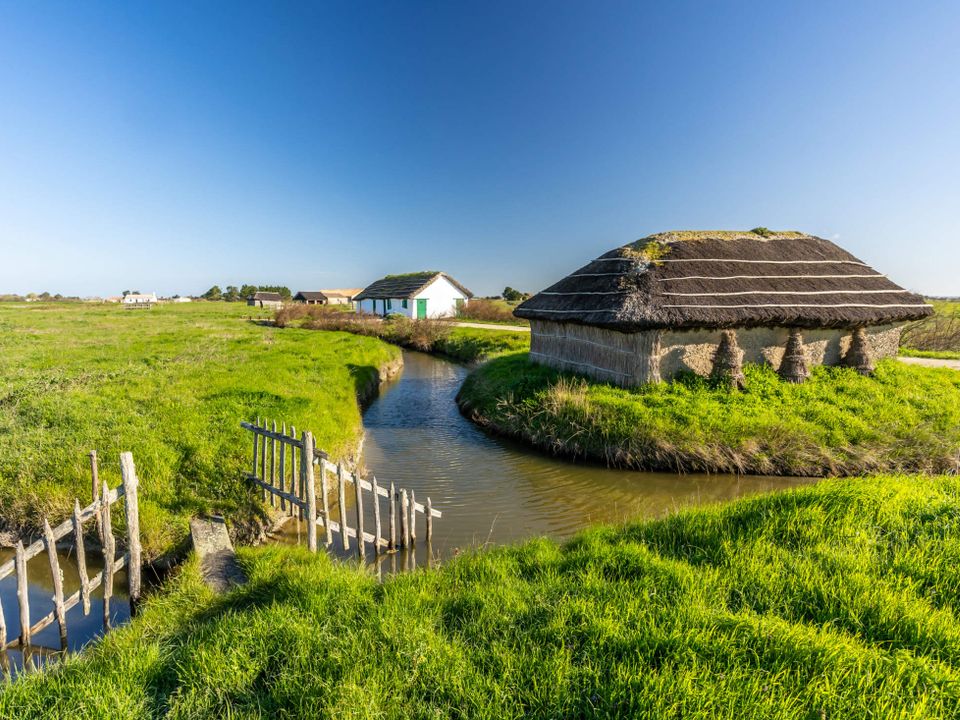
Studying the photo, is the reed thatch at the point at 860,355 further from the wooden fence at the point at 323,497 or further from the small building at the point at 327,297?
the small building at the point at 327,297

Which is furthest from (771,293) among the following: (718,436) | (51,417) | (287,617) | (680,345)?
(51,417)

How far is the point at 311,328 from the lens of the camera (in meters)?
38.9

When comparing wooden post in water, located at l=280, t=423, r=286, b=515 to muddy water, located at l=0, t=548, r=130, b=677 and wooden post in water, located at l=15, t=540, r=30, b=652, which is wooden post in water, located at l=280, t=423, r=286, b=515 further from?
wooden post in water, located at l=15, t=540, r=30, b=652

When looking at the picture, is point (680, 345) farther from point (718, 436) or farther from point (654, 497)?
point (654, 497)

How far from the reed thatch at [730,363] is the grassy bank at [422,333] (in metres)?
12.7

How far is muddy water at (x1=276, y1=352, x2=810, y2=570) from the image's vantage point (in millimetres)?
8242

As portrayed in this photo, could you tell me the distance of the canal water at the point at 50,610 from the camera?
16.6ft

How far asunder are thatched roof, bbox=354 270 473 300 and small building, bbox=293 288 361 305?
28.8 meters

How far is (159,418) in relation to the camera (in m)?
10.3

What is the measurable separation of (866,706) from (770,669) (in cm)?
54

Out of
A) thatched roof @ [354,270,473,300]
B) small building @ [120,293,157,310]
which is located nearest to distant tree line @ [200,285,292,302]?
small building @ [120,293,157,310]

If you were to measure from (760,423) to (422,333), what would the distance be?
1017 inches

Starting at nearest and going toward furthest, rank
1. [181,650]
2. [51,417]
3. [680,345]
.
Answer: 1. [181,650]
2. [51,417]
3. [680,345]

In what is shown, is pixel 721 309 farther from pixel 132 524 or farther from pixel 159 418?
pixel 159 418
